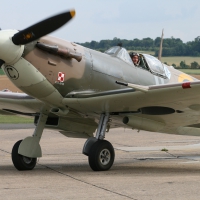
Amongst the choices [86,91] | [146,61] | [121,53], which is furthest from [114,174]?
[146,61]

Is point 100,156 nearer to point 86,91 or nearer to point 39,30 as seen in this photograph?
point 86,91

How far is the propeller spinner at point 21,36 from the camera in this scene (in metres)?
9.47

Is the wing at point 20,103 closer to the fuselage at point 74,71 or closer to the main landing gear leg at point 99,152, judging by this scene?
the fuselage at point 74,71

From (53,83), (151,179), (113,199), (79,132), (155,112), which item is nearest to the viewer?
(113,199)

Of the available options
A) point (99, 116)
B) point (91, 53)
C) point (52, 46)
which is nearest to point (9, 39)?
point (52, 46)

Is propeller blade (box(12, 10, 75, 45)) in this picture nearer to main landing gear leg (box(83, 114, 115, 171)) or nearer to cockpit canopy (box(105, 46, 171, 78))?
cockpit canopy (box(105, 46, 171, 78))

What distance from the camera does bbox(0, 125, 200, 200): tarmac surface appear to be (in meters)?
7.98

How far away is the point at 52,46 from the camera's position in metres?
10.0

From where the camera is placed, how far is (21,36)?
9492 millimetres

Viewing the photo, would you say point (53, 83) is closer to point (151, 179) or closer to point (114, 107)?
point (114, 107)

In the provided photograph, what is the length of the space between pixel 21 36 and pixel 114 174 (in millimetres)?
3030

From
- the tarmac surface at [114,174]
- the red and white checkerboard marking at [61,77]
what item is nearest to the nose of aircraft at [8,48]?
the red and white checkerboard marking at [61,77]

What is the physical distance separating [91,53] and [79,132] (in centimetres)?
222

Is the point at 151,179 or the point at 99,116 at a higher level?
the point at 99,116
